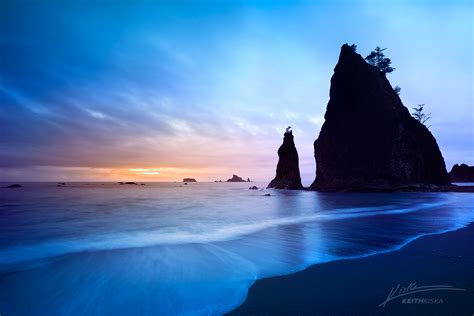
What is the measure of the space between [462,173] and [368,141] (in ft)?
298

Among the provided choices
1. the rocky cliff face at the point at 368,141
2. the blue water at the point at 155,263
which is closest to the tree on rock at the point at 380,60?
the rocky cliff face at the point at 368,141

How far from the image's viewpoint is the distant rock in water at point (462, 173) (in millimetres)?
107375

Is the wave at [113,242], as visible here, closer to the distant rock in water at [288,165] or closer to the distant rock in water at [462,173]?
the distant rock in water at [288,165]

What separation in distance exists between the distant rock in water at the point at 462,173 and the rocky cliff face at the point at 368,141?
68751 mm

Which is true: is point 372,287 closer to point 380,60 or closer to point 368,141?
point 368,141

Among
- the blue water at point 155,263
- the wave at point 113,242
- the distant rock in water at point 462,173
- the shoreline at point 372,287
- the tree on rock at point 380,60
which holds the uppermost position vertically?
the tree on rock at point 380,60

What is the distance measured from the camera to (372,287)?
16.0 ft

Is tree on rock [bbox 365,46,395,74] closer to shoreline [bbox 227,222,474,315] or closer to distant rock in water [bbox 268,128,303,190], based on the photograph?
distant rock in water [bbox 268,128,303,190]

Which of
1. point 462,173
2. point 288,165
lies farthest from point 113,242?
point 462,173

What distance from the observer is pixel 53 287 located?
217 inches

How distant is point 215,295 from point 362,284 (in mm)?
2911

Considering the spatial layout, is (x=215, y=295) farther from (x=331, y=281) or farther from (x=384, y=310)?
(x=384, y=310)

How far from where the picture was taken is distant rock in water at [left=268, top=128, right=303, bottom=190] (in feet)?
265

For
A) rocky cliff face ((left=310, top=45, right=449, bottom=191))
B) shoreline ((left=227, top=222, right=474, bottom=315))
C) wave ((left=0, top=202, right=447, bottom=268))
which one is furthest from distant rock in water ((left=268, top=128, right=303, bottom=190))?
shoreline ((left=227, top=222, right=474, bottom=315))
